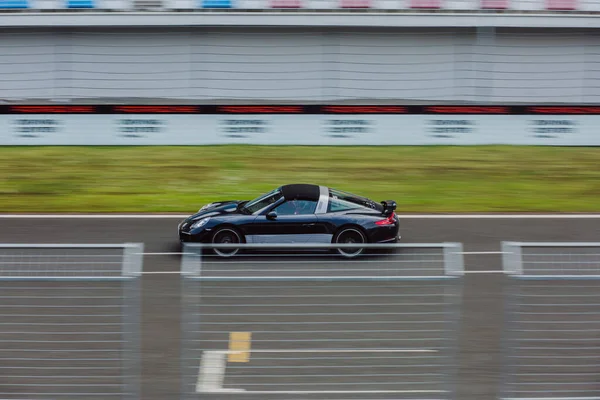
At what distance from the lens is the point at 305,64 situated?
2577cm

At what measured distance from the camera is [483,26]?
25.5m

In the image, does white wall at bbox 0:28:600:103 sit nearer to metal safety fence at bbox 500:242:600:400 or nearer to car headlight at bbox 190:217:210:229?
car headlight at bbox 190:217:210:229

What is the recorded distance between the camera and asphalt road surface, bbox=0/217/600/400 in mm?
8414

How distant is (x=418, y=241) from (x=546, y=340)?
717 cm

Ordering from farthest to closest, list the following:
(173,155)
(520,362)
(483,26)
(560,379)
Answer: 1. (483,26)
2. (173,155)
3. (560,379)
4. (520,362)

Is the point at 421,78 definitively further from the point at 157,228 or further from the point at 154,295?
the point at 154,295

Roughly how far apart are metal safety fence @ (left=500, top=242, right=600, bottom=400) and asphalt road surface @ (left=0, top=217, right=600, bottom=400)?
544 millimetres

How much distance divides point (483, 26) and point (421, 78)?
236 cm

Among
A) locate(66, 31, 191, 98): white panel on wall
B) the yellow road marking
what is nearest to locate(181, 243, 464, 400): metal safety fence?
the yellow road marking

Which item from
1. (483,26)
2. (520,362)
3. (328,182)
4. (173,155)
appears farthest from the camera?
(483,26)

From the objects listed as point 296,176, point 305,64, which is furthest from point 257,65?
point 296,176

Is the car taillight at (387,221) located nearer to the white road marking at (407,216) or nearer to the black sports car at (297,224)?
the black sports car at (297,224)

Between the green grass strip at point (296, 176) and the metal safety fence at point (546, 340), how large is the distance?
28.0 ft

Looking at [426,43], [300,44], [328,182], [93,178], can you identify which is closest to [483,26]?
[426,43]
